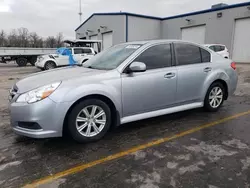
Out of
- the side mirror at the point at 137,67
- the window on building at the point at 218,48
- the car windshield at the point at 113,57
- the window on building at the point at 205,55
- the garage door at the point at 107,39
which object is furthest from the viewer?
the garage door at the point at 107,39

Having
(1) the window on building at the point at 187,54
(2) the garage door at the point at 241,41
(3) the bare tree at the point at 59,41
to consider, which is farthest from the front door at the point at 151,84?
(3) the bare tree at the point at 59,41

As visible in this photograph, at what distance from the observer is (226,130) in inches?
157

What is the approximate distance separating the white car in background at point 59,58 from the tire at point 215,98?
11.0 meters

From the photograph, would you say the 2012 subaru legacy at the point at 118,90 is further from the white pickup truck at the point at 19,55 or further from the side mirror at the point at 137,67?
the white pickup truck at the point at 19,55

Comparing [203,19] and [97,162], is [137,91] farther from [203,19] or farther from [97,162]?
[203,19]

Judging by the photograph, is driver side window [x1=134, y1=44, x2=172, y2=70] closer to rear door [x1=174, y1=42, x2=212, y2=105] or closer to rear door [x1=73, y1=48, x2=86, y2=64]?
rear door [x1=174, y1=42, x2=212, y2=105]

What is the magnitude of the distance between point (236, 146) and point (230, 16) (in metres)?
18.4

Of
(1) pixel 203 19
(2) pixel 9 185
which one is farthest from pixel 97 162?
(1) pixel 203 19

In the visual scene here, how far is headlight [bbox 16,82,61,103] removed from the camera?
3.07 metres

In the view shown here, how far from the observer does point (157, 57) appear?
4.11m

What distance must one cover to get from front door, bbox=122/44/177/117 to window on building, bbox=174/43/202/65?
9.0 inches

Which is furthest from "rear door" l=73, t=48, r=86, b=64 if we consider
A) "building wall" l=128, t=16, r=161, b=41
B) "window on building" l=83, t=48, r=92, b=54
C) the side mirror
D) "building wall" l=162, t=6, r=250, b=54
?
the side mirror

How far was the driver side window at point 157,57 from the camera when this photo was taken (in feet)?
13.0

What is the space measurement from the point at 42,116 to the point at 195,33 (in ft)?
70.5
